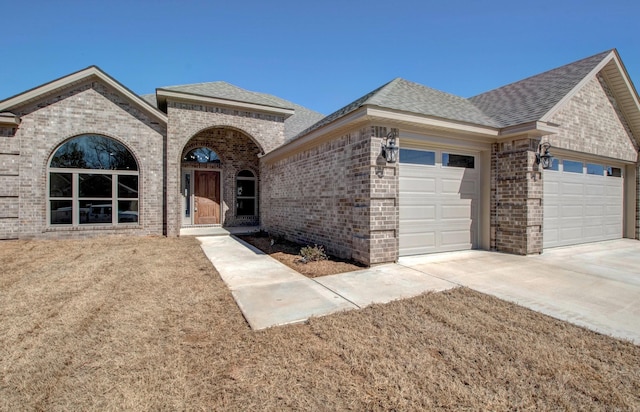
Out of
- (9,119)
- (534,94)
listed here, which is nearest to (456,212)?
(534,94)

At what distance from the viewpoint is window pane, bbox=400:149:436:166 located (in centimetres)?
673

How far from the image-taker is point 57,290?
4.66 m

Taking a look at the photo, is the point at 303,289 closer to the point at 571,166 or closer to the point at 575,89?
the point at 571,166

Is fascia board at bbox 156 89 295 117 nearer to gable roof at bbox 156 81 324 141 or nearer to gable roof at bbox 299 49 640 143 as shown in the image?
gable roof at bbox 156 81 324 141

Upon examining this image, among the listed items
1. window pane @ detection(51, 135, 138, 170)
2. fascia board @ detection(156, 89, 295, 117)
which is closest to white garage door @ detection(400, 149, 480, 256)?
fascia board @ detection(156, 89, 295, 117)

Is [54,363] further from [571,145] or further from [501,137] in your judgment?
[571,145]

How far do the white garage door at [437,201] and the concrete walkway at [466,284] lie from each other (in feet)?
1.27

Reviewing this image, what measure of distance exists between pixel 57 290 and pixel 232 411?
4.43m

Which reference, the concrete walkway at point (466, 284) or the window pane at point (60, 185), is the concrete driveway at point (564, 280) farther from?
the window pane at point (60, 185)

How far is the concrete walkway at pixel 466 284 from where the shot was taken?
12.2 feet

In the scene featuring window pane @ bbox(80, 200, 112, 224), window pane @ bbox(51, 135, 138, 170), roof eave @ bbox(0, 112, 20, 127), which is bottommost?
window pane @ bbox(80, 200, 112, 224)

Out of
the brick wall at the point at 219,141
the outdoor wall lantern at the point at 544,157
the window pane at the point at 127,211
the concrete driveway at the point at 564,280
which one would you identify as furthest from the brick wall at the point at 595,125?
the window pane at the point at 127,211

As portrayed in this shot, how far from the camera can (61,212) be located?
1001 centimetres

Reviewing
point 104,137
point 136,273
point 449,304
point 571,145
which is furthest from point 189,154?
point 571,145
